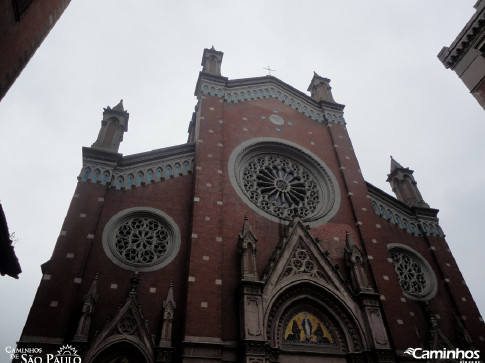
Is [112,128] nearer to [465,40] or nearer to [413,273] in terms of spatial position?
[465,40]

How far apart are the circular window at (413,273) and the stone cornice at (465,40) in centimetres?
963

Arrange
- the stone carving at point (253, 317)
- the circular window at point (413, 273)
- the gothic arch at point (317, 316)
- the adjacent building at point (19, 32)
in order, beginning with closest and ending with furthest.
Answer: the adjacent building at point (19, 32), the stone carving at point (253, 317), the gothic arch at point (317, 316), the circular window at point (413, 273)

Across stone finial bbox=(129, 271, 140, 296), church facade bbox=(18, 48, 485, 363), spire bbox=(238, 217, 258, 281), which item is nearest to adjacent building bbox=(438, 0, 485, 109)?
church facade bbox=(18, 48, 485, 363)

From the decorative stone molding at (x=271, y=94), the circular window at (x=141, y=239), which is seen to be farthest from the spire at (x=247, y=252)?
the decorative stone molding at (x=271, y=94)

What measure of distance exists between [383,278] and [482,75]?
9.34m

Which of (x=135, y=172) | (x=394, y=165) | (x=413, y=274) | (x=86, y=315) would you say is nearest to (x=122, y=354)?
(x=86, y=315)

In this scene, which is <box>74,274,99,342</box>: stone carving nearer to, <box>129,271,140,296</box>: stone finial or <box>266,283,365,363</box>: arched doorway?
<box>129,271,140,296</box>: stone finial

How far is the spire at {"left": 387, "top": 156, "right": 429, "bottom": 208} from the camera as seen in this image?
2189 centimetres

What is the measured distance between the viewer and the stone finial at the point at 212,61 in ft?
74.6

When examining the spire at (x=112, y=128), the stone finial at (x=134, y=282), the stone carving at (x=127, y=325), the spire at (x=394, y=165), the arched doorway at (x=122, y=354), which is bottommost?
the arched doorway at (x=122, y=354)

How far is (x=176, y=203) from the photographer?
1630 cm

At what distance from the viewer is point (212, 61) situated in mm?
23266

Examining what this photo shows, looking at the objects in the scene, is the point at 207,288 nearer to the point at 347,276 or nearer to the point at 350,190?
the point at 347,276

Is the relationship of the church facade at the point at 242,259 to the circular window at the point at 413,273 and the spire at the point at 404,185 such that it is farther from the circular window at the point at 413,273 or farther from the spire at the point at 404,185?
the spire at the point at 404,185
